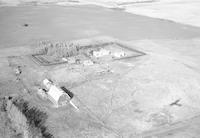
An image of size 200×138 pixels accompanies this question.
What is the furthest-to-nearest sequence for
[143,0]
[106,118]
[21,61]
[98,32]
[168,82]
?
[143,0], [98,32], [21,61], [168,82], [106,118]

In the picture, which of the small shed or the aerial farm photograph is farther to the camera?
the small shed

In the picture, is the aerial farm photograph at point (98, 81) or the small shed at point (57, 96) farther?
the small shed at point (57, 96)

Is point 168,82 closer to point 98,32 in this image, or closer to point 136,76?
point 136,76

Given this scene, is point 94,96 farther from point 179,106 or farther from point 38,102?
point 179,106

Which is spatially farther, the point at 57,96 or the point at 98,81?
the point at 98,81

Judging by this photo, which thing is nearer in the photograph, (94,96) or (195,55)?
(94,96)

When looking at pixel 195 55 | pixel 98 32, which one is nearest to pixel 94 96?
pixel 195 55

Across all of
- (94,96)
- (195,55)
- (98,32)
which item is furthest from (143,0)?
(94,96)

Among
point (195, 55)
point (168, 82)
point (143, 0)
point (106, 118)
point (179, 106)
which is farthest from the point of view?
point (143, 0)
